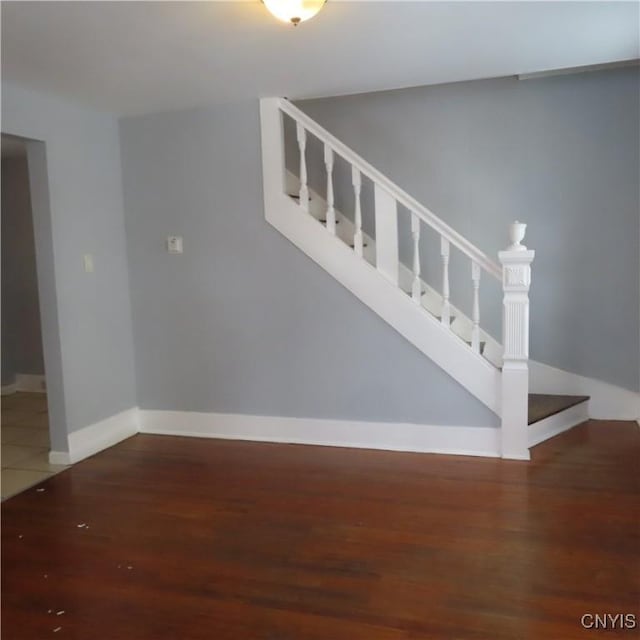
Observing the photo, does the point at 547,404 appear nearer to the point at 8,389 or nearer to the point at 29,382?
the point at 29,382

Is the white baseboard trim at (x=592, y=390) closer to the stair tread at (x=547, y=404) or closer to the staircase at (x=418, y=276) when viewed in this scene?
the stair tread at (x=547, y=404)

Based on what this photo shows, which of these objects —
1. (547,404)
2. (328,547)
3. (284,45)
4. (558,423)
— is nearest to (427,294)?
(547,404)

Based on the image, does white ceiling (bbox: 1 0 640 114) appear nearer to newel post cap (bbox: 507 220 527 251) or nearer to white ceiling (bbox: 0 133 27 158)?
newel post cap (bbox: 507 220 527 251)

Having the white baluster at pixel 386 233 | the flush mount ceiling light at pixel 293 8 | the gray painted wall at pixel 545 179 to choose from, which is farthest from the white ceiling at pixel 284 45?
the gray painted wall at pixel 545 179

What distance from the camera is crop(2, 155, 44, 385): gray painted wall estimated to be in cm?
525

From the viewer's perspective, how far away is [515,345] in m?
3.23

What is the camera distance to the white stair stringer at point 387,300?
11.0 ft

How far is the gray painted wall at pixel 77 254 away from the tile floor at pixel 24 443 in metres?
0.20

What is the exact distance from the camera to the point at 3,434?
414cm

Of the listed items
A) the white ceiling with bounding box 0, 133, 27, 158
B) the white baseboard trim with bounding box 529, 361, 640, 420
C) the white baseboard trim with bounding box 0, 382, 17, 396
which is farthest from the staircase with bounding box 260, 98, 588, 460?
the white baseboard trim with bounding box 0, 382, 17, 396

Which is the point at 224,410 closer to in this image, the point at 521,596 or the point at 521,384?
the point at 521,384

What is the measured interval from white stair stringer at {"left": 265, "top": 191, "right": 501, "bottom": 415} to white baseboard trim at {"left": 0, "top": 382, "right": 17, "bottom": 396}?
131 inches

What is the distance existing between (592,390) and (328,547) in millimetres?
2481

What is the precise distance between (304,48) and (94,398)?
2433mm
